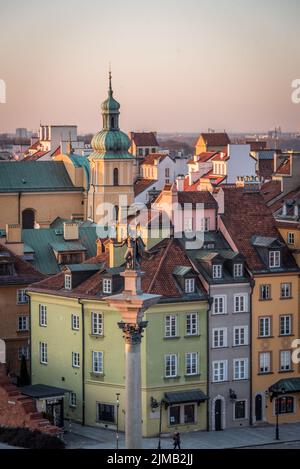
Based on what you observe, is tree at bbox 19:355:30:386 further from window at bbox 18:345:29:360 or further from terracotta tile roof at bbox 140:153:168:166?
terracotta tile roof at bbox 140:153:168:166

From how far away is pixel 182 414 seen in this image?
2500 inches

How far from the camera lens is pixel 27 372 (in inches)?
2704

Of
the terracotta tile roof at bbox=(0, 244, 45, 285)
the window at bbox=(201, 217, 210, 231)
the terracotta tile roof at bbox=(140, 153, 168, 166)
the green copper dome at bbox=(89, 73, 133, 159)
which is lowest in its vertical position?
the terracotta tile roof at bbox=(0, 244, 45, 285)

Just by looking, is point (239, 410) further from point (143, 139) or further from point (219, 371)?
point (143, 139)

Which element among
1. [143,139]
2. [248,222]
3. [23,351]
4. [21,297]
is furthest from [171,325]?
[143,139]

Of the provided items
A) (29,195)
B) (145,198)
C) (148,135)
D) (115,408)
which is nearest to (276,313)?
(115,408)

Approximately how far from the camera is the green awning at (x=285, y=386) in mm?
65812

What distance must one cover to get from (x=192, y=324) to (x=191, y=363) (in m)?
1.44

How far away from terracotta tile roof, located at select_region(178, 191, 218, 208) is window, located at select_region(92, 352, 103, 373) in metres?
7.58

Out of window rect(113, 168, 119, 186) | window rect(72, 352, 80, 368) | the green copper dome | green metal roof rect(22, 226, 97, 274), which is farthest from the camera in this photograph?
window rect(113, 168, 119, 186)

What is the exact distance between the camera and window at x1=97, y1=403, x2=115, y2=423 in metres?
63.7

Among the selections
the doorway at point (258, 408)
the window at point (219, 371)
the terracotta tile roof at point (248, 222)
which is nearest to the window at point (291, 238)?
the terracotta tile roof at point (248, 222)

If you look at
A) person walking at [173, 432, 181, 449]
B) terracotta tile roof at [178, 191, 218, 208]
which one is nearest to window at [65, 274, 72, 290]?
terracotta tile roof at [178, 191, 218, 208]
